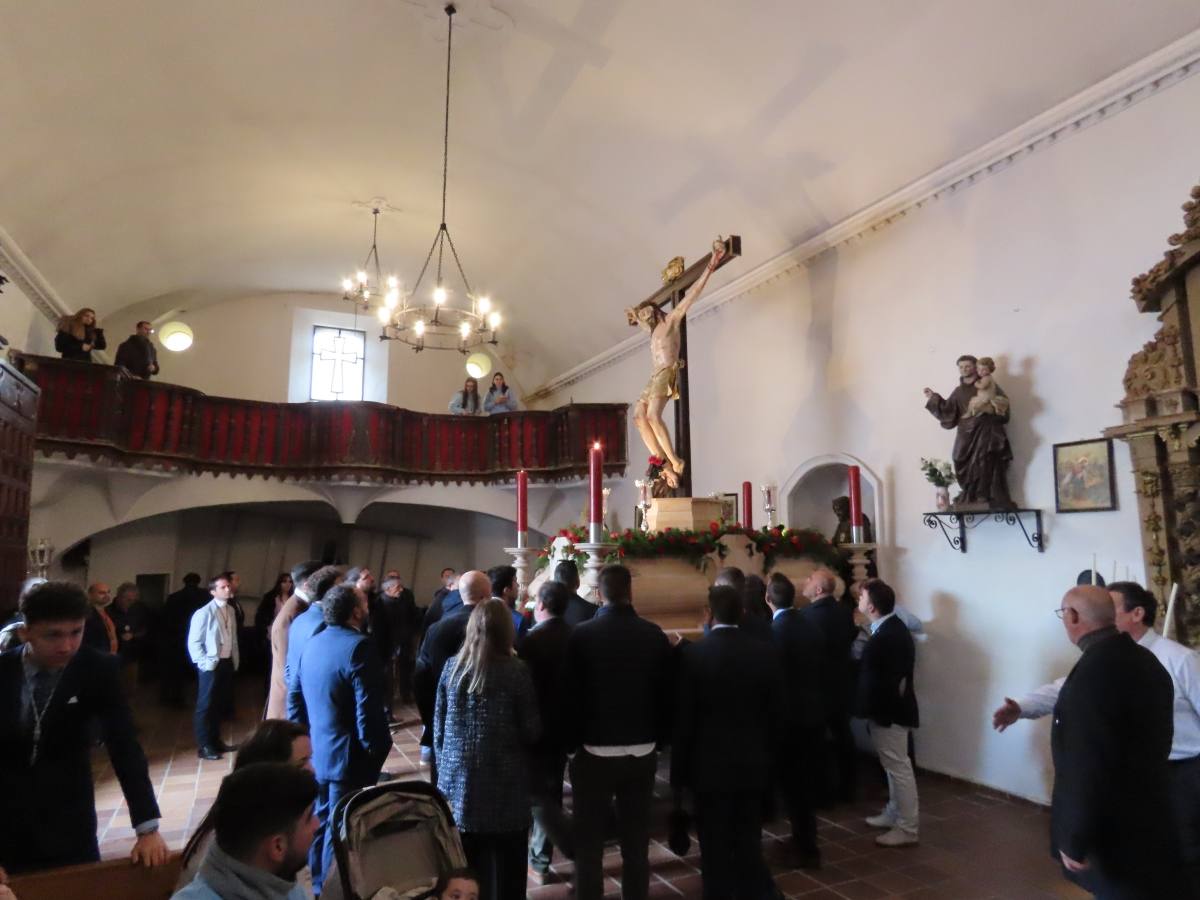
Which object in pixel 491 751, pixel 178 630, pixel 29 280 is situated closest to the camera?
pixel 491 751

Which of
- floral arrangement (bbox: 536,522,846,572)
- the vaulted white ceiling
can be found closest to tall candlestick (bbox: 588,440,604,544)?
floral arrangement (bbox: 536,522,846,572)

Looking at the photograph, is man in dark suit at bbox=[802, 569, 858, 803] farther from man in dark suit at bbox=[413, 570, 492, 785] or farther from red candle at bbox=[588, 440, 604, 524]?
man in dark suit at bbox=[413, 570, 492, 785]

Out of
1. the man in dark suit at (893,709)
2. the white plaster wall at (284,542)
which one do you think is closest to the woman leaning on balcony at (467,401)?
the white plaster wall at (284,542)

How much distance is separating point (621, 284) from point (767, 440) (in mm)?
3415

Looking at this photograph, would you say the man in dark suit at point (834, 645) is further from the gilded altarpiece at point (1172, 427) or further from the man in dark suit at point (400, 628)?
the man in dark suit at point (400, 628)

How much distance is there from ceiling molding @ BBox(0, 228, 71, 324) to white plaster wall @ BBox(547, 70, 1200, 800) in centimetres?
871

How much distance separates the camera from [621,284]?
10953 mm

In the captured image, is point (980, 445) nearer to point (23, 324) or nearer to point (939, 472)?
point (939, 472)

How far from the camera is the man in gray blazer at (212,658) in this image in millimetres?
6715

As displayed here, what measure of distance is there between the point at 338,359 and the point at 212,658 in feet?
29.5

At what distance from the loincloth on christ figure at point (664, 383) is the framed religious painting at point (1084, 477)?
3.01 meters

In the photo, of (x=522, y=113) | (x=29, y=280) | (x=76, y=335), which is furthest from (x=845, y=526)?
(x=29, y=280)

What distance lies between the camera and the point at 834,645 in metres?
4.91

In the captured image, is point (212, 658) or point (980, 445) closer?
point (980, 445)
